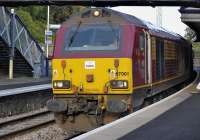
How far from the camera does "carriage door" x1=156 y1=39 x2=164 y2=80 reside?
1727 cm

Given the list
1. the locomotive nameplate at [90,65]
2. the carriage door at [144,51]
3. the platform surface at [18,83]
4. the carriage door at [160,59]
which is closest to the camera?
the locomotive nameplate at [90,65]

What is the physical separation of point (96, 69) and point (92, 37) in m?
0.96

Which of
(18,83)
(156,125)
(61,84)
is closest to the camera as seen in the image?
(156,125)

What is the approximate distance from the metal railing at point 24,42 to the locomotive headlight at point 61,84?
20794 mm

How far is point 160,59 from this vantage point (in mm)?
17844

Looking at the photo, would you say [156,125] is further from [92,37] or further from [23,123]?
[23,123]

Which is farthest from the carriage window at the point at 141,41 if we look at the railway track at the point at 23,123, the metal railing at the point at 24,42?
the metal railing at the point at 24,42

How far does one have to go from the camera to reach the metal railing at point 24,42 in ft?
118

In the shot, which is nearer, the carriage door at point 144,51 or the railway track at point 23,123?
the railway track at point 23,123

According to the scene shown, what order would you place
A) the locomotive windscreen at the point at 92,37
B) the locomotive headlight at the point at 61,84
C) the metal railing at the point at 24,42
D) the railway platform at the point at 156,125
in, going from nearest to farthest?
the railway platform at the point at 156,125 < the locomotive headlight at the point at 61,84 < the locomotive windscreen at the point at 92,37 < the metal railing at the point at 24,42

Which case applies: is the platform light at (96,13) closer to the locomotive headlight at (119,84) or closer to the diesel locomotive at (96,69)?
the diesel locomotive at (96,69)

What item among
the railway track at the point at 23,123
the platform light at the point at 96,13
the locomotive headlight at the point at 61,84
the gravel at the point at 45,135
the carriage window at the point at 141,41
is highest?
the platform light at the point at 96,13

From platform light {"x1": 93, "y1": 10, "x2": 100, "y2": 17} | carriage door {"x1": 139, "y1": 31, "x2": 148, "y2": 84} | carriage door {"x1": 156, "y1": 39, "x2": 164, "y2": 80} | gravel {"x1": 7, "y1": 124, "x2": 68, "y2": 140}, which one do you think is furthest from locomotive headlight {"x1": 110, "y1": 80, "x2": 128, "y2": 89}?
carriage door {"x1": 156, "y1": 39, "x2": 164, "y2": 80}

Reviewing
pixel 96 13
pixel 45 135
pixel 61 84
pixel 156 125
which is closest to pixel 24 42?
pixel 45 135
